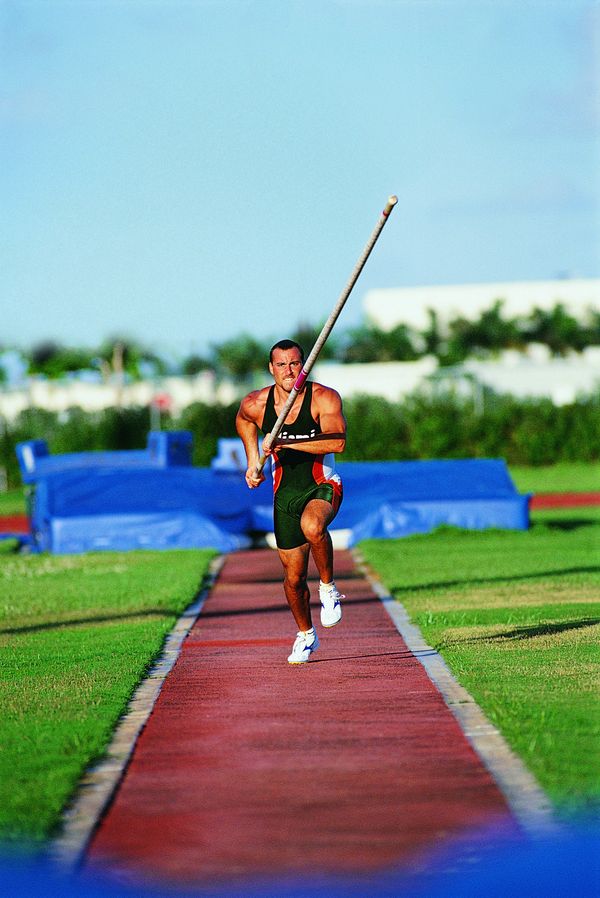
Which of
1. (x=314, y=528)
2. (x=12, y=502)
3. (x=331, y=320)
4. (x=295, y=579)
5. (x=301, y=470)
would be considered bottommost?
(x=12, y=502)

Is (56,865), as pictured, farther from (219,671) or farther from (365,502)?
(365,502)

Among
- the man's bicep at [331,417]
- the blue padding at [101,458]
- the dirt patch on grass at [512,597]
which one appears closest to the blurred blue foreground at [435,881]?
the man's bicep at [331,417]

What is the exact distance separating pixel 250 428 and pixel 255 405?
18 centimetres

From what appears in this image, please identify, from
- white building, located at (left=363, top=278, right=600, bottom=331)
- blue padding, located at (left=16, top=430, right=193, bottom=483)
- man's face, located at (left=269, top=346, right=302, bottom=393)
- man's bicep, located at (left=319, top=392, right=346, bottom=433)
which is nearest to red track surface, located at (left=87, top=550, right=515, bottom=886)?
man's bicep, located at (left=319, top=392, right=346, bottom=433)

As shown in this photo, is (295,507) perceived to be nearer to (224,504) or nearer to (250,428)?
(250,428)

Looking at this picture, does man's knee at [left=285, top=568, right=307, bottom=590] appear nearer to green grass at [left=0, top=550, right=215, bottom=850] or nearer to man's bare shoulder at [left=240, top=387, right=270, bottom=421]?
man's bare shoulder at [left=240, top=387, right=270, bottom=421]

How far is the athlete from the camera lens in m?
9.74

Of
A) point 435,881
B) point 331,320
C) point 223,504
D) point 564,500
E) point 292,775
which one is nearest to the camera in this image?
point 435,881

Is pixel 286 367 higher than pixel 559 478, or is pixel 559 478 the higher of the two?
pixel 286 367

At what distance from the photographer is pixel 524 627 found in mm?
11938

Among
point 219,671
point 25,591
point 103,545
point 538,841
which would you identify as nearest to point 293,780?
point 538,841

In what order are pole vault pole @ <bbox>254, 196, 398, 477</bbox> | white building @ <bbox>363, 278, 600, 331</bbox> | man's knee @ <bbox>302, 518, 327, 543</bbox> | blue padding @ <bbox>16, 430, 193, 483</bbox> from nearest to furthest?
1. pole vault pole @ <bbox>254, 196, 398, 477</bbox>
2. man's knee @ <bbox>302, 518, 327, 543</bbox>
3. blue padding @ <bbox>16, 430, 193, 483</bbox>
4. white building @ <bbox>363, 278, 600, 331</bbox>

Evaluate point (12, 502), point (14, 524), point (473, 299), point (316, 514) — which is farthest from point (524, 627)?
point (473, 299)

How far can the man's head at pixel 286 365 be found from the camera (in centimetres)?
A: 970
